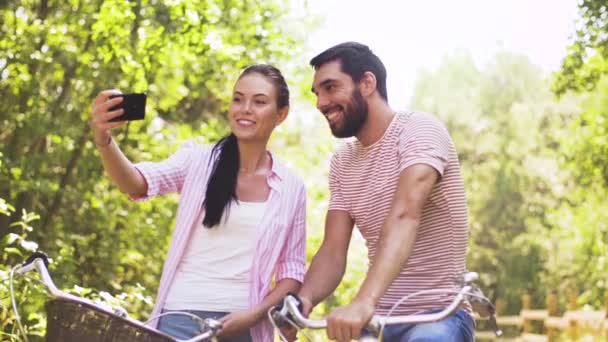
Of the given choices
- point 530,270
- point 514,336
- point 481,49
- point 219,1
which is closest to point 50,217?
Result: point 219,1

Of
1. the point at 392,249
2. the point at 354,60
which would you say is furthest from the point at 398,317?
the point at 354,60

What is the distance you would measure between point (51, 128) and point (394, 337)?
15.6ft

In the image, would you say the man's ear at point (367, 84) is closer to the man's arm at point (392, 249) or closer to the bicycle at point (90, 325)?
the man's arm at point (392, 249)

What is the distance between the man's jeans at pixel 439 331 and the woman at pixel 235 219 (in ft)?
1.48

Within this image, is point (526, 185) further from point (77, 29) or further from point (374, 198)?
point (374, 198)

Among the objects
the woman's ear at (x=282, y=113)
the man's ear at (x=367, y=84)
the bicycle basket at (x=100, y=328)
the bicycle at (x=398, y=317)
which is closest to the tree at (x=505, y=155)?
the woman's ear at (x=282, y=113)

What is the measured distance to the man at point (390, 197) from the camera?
2.91 meters

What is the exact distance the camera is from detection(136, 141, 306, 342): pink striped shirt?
3334mm

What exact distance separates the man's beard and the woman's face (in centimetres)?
35

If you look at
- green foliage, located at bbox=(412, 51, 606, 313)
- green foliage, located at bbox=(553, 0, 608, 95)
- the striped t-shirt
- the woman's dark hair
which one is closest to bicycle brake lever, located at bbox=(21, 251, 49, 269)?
the woman's dark hair

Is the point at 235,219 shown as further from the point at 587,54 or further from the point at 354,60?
the point at 587,54

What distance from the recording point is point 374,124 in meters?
3.25

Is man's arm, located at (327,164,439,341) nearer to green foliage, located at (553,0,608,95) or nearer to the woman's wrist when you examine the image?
the woman's wrist

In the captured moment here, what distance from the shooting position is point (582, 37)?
718 centimetres
